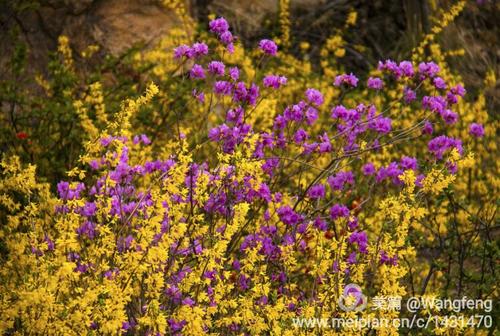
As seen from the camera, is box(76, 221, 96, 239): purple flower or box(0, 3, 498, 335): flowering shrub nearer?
box(0, 3, 498, 335): flowering shrub

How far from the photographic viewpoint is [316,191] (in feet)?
13.7

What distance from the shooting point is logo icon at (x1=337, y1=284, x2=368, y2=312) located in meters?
3.30

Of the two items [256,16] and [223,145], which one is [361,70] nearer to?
[256,16]

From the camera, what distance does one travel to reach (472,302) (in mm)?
4195

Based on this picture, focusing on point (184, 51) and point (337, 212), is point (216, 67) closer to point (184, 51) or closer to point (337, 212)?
point (184, 51)

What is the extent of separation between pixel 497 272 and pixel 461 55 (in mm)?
5094

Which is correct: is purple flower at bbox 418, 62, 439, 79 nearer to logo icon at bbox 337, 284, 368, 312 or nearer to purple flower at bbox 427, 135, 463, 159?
purple flower at bbox 427, 135, 463, 159

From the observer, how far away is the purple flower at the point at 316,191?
417 cm

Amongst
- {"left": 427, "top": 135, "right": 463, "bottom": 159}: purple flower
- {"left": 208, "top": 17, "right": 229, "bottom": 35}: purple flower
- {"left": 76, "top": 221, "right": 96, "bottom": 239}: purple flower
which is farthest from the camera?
{"left": 427, "top": 135, "right": 463, "bottom": 159}: purple flower

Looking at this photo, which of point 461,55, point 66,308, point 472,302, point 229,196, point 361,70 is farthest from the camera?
point 361,70

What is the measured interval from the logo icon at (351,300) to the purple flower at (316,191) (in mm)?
623

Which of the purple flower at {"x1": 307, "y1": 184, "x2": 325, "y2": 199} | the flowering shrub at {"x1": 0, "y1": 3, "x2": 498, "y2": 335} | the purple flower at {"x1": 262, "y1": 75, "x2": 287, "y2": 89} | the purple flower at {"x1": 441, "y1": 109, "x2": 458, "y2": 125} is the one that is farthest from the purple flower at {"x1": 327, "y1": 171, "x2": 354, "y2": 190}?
the purple flower at {"x1": 441, "y1": 109, "x2": 458, "y2": 125}

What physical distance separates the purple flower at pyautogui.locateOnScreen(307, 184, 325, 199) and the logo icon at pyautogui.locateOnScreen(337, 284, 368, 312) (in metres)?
0.62

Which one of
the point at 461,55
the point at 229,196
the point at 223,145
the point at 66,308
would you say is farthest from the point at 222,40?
the point at 461,55
